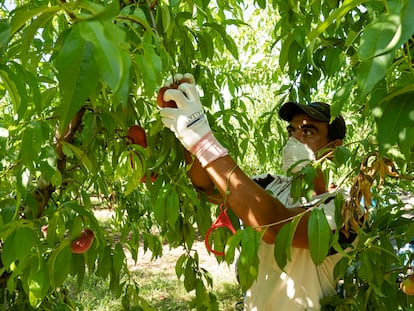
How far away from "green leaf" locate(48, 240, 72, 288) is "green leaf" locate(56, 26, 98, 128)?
2.45ft

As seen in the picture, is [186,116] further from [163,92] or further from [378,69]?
[378,69]

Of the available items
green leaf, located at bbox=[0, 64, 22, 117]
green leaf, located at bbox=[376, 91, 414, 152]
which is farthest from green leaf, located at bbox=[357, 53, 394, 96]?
green leaf, located at bbox=[0, 64, 22, 117]

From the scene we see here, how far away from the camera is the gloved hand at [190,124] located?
1375 millimetres

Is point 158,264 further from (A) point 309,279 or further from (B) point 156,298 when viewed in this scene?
(A) point 309,279

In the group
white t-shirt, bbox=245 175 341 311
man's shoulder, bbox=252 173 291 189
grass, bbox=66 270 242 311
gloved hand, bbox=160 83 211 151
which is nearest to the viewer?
gloved hand, bbox=160 83 211 151

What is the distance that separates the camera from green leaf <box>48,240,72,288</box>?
109cm

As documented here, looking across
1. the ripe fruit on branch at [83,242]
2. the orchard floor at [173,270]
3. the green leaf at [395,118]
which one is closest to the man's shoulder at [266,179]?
the ripe fruit on branch at [83,242]

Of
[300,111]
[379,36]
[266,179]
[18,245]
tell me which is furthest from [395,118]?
[266,179]

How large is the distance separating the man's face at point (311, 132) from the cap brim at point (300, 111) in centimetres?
3

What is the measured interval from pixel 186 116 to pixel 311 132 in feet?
3.25

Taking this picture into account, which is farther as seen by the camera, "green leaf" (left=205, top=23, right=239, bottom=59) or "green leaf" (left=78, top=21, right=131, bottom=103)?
"green leaf" (left=205, top=23, right=239, bottom=59)

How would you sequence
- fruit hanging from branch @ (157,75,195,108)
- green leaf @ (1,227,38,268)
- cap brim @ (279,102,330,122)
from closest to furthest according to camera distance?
green leaf @ (1,227,38,268), fruit hanging from branch @ (157,75,195,108), cap brim @ (279,102,330,122)

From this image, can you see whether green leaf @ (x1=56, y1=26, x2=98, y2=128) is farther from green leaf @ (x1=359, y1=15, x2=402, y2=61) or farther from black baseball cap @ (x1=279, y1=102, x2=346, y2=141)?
black baseball cap @ (x1=279, y1=102, x2=346, y2=141)

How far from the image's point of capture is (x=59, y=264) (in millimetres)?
1098
